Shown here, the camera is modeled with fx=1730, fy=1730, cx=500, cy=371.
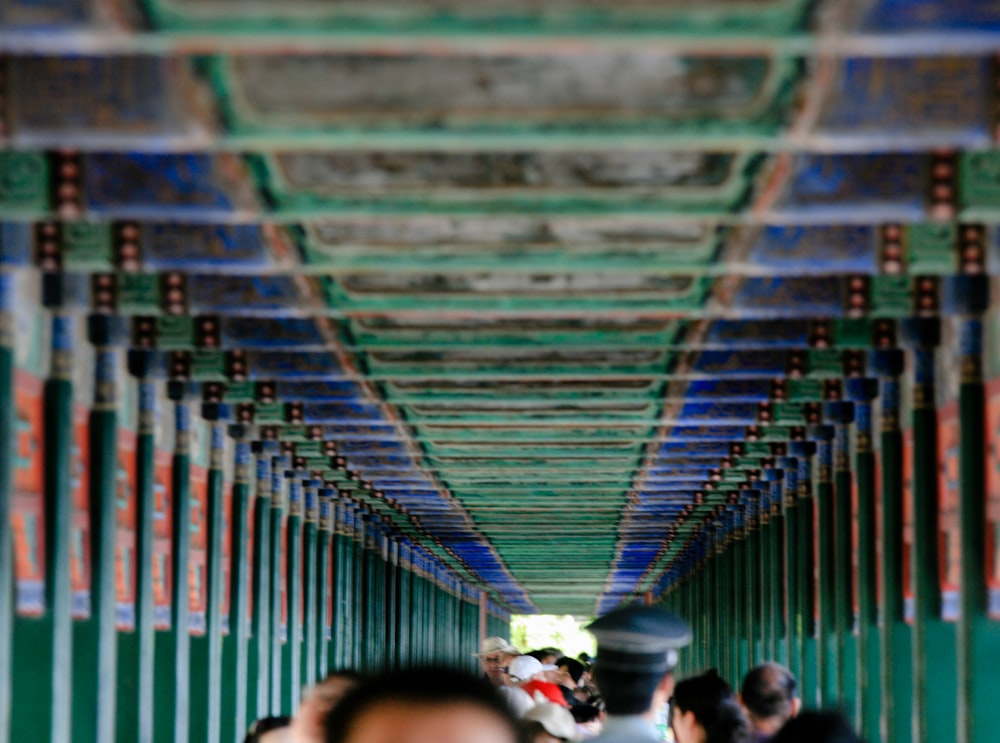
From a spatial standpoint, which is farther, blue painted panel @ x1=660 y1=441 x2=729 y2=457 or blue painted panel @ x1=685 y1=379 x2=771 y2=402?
blue painted panel @ x1=660 y1=441 x2=729 y2=457

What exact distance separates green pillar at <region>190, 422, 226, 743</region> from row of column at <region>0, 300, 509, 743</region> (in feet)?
0.07

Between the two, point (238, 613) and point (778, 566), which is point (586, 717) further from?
point (778, 566)

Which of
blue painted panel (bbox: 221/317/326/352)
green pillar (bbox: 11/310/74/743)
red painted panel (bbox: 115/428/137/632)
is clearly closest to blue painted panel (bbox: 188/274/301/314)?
green pillar (bbox: 11/310/74/743)

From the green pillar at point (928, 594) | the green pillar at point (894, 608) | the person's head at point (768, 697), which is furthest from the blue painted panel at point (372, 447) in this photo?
the person's head at point (768, 697)

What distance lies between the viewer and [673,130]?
9414mm

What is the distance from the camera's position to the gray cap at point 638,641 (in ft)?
20.3

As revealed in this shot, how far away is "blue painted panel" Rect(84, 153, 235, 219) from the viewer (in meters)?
11.0

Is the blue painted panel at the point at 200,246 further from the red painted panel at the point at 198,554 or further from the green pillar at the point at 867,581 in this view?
the red painted panel at the point at 198,554

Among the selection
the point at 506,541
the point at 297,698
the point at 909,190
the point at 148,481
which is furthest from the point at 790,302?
the point at 506,541

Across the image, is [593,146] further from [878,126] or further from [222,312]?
[222,312]

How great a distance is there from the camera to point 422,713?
2514mm

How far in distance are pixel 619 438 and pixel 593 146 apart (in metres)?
14.3

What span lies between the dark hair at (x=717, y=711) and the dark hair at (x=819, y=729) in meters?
2.82

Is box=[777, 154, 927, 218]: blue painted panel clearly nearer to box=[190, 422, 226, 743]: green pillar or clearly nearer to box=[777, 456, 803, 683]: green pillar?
box=[190, 422, 226, 743]: green pillar
